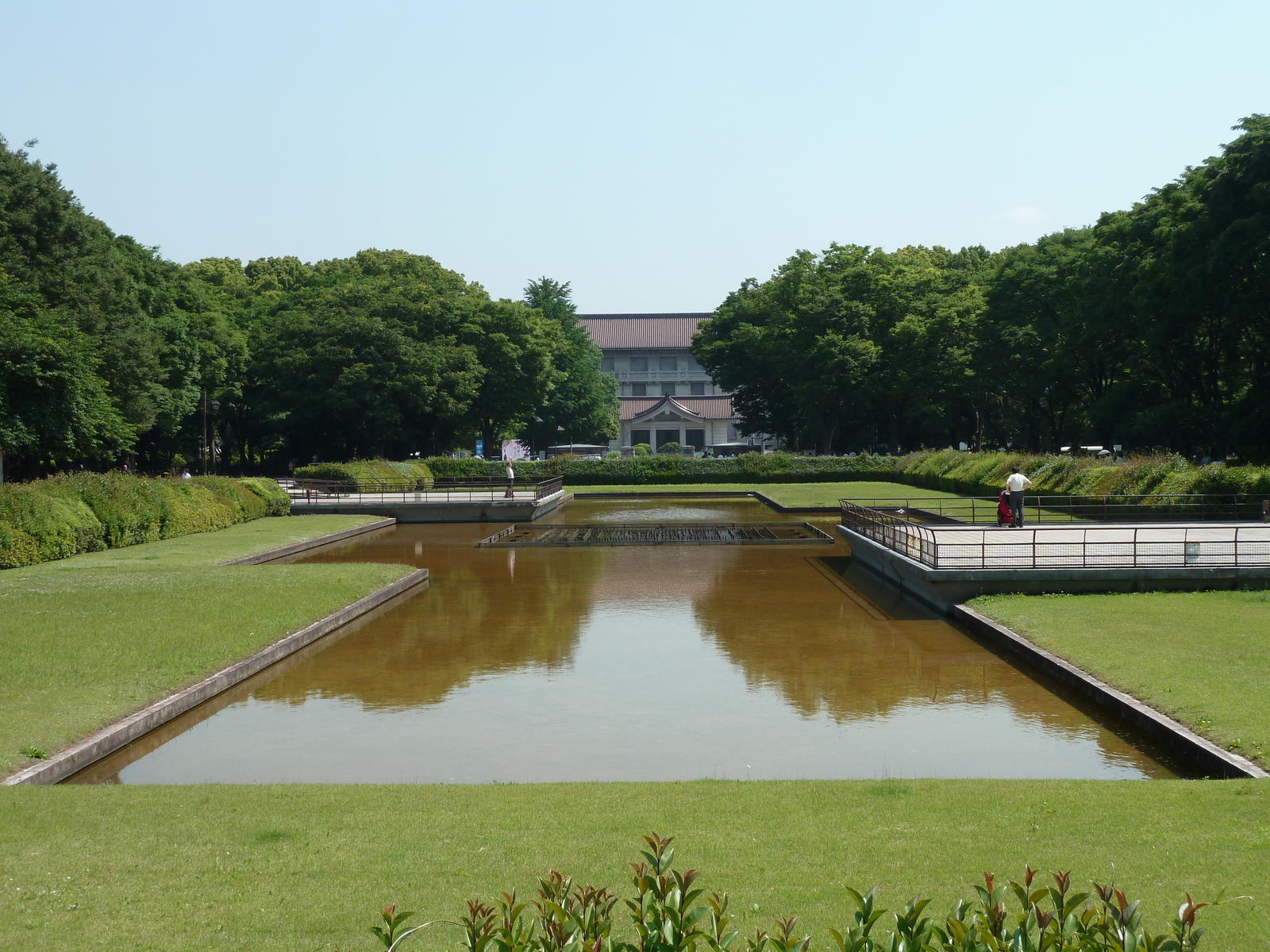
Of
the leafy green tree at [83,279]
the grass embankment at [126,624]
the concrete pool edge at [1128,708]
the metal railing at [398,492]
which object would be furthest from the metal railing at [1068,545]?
the leafy green tree at [83,279]

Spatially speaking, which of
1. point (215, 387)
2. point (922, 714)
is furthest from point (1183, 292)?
point (215, 387)

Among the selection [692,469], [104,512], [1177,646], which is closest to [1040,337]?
[692,469]

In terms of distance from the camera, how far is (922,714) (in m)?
11.2

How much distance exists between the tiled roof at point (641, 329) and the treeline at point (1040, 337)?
4775 cm

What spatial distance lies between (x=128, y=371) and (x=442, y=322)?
23.2 m

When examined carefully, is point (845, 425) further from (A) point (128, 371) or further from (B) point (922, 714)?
(B) point (922, 714)

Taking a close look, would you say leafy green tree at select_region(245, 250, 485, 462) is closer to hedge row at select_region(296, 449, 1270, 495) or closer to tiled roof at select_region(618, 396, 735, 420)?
hedge row at select_region(296, 449, 1270, 495)

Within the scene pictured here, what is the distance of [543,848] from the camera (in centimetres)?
638

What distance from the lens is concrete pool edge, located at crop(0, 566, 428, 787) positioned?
8867 millimetres

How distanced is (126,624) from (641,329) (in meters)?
118

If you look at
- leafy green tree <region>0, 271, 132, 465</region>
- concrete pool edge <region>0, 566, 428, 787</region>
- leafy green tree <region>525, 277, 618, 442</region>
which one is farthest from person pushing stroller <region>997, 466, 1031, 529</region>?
leafy green tree <region>525, 277, 618, 442</region>

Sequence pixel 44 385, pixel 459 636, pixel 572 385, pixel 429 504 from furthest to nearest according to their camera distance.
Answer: pixel 572 385
pixel 429 504
pixel 44 385
pixel 459 636

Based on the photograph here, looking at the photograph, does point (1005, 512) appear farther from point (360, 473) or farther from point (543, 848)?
point (360, 473)

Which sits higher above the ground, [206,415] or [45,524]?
[206,415]
